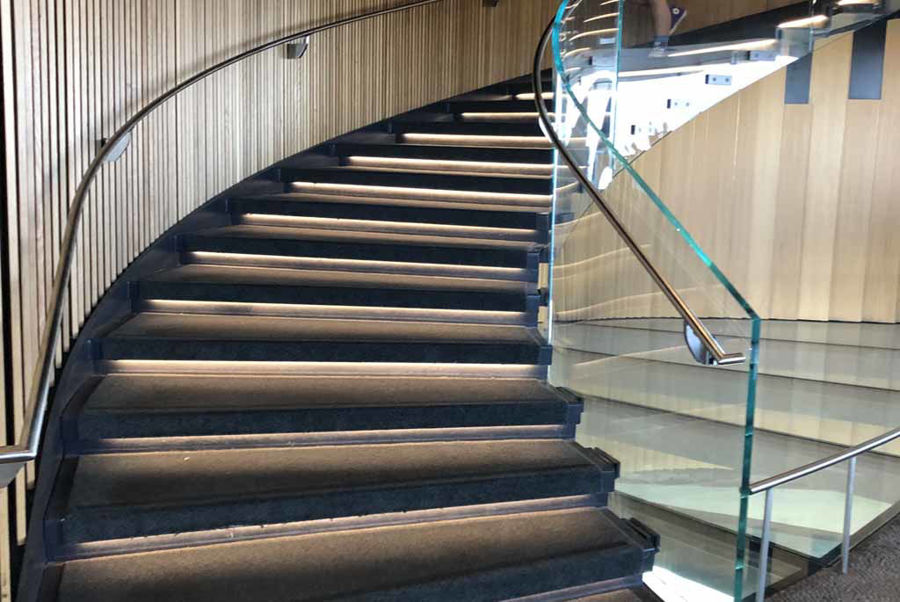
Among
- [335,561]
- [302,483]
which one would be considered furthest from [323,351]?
[335,561]

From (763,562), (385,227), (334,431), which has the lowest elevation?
(763,562)

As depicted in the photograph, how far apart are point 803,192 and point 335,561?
6072 millimetres

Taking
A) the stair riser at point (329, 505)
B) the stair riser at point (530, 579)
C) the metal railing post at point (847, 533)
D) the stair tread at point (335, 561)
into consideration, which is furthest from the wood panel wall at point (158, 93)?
the metal railing post at point (847, 533)

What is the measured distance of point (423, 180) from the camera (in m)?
5.25

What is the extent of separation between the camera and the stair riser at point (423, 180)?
16.7ft

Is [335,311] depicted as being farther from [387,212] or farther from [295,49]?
[295,49]

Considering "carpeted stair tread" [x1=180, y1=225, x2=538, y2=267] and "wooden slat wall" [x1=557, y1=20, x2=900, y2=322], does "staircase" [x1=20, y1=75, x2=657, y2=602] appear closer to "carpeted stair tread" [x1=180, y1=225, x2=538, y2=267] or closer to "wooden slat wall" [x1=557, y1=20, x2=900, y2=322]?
"carpeted stair tread" [x1=180, y1=225, x2=538, y2=267]

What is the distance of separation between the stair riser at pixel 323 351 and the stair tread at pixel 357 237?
0.83 m

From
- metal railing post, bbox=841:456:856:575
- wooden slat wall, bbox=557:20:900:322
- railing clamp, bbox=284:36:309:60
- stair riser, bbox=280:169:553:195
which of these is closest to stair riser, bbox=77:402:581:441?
metal railing post, bbox=841:456:856:575

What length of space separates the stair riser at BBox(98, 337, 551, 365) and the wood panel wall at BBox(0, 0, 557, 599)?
0.85 feet

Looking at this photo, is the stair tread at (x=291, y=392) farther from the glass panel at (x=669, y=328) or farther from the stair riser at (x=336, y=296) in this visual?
the stair riser at (x=336, y=296)

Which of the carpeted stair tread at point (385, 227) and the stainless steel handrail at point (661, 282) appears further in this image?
the carpeted stair tread at point (385, 227)

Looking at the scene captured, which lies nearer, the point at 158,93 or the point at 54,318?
the point at 54,318

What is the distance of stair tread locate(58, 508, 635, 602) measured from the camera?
2.46 metres
